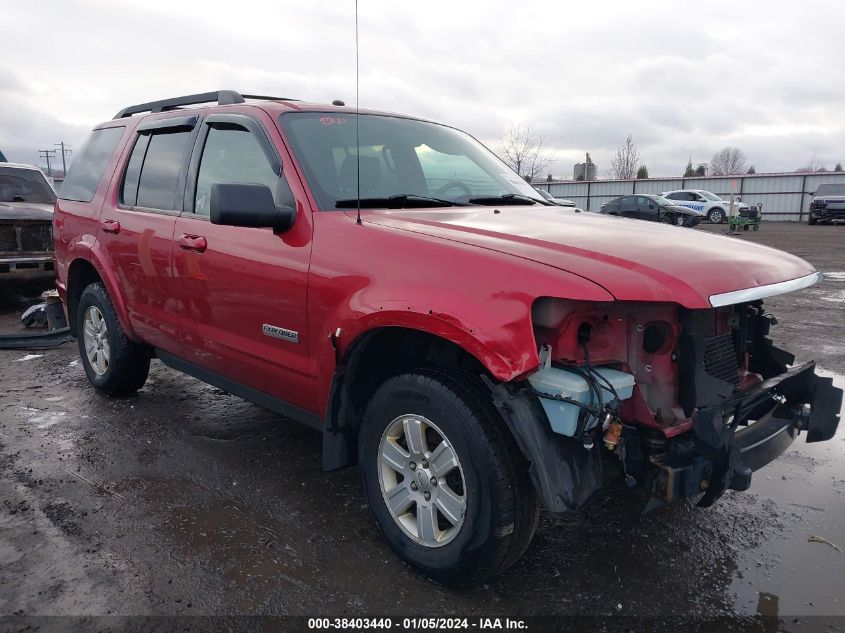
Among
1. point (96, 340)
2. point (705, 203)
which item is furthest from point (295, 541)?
point (705, 203)

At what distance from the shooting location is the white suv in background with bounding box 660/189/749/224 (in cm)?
3095

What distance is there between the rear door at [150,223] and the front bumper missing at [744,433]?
2.88 m

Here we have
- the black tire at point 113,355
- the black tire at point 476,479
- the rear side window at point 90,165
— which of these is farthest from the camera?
the rear side window at point 90,165

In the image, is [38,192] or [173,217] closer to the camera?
[173,217]

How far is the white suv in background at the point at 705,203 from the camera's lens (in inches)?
1219

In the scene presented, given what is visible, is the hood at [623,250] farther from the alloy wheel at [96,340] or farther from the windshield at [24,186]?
the windshield at [24,186]

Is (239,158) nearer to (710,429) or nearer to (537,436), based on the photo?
(537,436)

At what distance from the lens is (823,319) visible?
7797 mm

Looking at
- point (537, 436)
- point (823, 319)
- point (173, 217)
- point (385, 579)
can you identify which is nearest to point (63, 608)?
point (385, 579)

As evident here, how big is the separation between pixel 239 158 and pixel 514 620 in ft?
8.55

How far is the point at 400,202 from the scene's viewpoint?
3.34 meters

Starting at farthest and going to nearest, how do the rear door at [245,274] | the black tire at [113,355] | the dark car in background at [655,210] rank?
the dark car in background at [655,210] → the black tire at [113,355] → the rear door at [245,274]

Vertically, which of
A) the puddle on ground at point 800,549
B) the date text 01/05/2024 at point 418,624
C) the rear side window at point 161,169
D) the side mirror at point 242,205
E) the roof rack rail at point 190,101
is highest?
the roof rack rail at point 190,101

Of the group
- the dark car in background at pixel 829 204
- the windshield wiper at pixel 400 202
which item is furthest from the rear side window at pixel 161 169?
the dark car in background at pixel 829 204
